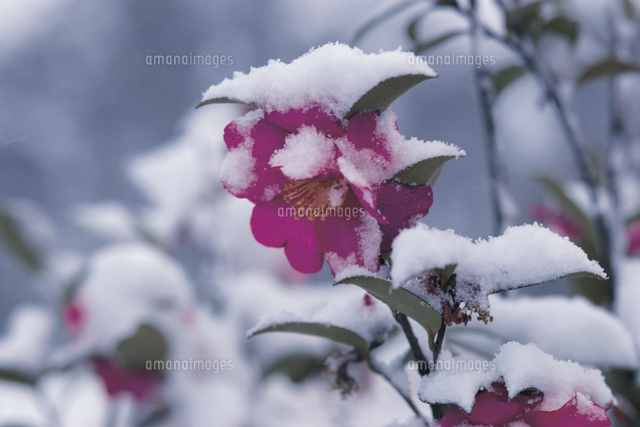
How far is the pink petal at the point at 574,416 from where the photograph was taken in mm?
289

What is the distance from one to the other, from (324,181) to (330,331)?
0.12m

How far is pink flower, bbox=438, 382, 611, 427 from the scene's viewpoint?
29cm

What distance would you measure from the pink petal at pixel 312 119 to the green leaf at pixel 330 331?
6.0 inches

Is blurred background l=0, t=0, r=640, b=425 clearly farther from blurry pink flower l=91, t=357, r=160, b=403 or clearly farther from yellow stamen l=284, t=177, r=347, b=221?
yellow stamen l=284, t=177, r=347, b=221

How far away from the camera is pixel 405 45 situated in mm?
846

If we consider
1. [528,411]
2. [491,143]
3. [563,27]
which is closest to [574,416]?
[528,411]

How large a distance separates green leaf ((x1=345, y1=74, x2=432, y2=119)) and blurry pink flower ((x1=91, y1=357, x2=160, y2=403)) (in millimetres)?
1033

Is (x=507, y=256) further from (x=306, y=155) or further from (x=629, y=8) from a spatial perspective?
(x=629, y=8)

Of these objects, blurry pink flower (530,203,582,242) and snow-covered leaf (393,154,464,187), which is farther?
blurry pink flower (530,203,582,242)

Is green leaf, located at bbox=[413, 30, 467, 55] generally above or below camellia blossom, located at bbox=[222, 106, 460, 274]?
above

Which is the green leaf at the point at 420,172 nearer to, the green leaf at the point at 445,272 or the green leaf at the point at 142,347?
the green leaf at the point at 445,272

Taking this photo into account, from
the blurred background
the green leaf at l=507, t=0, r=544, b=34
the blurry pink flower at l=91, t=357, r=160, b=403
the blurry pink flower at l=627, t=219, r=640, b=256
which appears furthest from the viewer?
the blurred background

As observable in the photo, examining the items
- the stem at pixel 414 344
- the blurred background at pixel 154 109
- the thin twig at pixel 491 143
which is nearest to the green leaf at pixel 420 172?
the stem at pixel 414 344

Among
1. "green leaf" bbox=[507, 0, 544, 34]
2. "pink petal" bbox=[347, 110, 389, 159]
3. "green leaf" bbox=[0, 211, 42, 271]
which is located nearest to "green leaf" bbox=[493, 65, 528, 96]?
"green leaf" bbox=[507, 0, 544, 34]
